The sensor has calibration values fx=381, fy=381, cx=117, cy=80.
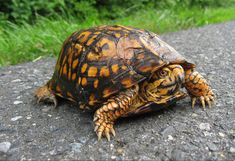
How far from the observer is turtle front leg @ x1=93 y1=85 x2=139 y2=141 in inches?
99.9

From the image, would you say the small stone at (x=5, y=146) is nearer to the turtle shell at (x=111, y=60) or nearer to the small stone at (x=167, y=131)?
the turtle shell at (x=111, y=60)

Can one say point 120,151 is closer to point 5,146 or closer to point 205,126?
point 205,126

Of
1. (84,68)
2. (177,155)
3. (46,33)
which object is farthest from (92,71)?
(46,33)

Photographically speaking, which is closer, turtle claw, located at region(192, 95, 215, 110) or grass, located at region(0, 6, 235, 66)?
turtle claw, located at region(192, 95, 215, 110)

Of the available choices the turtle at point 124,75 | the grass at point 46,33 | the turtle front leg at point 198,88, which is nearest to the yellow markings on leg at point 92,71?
the turtle at point 124,75

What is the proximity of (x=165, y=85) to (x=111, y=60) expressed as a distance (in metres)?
0.41

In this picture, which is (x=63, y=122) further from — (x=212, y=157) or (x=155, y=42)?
(x=212, y=157)

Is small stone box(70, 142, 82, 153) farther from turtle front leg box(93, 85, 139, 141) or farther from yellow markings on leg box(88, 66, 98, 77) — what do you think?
yellow markings on leg box(88, 66, 98, 77)

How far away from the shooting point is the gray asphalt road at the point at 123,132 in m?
2.34

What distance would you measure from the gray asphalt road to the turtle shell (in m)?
0.26

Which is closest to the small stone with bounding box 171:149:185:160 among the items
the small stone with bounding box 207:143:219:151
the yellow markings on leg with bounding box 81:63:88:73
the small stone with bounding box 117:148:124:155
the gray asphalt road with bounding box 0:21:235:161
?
the gray asphalt road with bounding box 0:21:235:161

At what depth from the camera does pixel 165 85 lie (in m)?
2.62

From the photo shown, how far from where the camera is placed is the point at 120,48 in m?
2.66

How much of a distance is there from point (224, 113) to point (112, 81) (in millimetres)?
905
